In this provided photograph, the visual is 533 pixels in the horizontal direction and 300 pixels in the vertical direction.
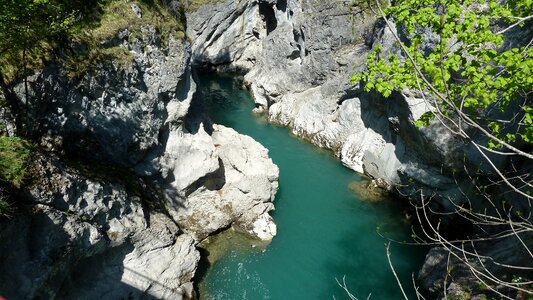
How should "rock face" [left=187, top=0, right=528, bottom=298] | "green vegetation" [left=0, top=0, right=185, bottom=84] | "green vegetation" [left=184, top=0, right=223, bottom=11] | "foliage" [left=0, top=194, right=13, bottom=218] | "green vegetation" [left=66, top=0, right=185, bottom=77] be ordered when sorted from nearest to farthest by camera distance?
"foliage" [left=0, top=194, right=13, bottom=218]
"green vegetation" [left=0, top=0, right=185, bottom=84]
"green vegetation" [left=66, top=0, right=185, bottom=77]
"rock face" [left=187, top=0, right=528, bottom=298]
"green vegetation" [left=184, top=0, right=223, bottom=11]

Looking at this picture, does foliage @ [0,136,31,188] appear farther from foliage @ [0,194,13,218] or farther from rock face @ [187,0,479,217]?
rock face @ [187,0,479,217]

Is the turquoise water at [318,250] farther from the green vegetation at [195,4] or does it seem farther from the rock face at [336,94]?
the green vegetation at [195,4]

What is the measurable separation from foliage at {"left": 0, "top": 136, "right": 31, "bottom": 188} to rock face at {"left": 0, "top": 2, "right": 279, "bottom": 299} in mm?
387

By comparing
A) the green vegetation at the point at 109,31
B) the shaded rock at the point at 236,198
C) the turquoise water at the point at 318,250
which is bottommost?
the turquoise water at the point at 318,250

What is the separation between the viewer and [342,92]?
23234mm

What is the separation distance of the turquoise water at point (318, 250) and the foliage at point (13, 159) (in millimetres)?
6790

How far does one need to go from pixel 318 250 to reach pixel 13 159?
1071 centimetres

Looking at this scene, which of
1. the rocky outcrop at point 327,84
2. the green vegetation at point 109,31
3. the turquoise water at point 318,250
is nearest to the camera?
the green vegetation at point 109,31

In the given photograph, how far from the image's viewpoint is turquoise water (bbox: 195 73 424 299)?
A: 43.9ft

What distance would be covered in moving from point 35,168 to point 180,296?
5849 mm

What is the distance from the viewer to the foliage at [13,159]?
29.5 feet

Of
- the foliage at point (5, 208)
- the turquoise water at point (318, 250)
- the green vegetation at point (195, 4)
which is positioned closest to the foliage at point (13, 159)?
the foliage at point (5, 208)

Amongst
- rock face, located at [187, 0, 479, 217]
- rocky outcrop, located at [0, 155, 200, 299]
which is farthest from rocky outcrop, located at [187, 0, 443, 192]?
rocky outcrop, located at [0, 155, 200, 299]

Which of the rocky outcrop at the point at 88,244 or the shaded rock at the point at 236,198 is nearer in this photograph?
the rocky outcrop at the point at 88,244
